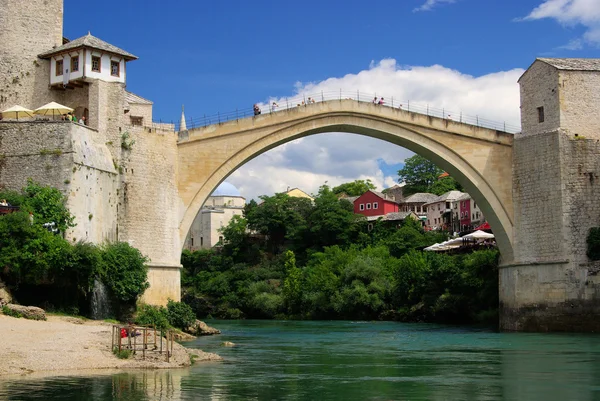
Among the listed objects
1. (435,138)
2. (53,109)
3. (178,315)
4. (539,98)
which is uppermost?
(539,98)

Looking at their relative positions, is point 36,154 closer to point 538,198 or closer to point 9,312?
point 9,312

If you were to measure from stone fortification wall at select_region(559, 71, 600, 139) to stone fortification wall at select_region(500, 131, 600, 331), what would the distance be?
0.65 meters

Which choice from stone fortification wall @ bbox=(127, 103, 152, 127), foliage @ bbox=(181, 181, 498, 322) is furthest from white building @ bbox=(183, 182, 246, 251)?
stone fortification wall @ bbox=(127, 103, 152, 127)

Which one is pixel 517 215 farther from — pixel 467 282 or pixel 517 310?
pixel 467 282

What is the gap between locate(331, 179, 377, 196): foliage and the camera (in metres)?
97.8

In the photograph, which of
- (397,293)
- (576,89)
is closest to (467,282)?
(397,293)

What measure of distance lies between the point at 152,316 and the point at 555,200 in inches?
658

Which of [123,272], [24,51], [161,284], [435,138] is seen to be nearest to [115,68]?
[24,51]

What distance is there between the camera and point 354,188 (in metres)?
97.9

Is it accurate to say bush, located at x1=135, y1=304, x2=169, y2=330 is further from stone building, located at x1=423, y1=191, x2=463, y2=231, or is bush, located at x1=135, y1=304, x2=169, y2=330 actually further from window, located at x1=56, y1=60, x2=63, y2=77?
stone building, located at x1=423, y1=191, x2=463, y2=231

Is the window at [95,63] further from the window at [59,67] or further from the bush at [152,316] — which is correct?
the bush at [152,316]

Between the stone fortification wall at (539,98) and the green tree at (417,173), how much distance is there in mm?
60853

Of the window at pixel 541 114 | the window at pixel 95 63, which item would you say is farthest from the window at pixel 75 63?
the window at pixel 541 114

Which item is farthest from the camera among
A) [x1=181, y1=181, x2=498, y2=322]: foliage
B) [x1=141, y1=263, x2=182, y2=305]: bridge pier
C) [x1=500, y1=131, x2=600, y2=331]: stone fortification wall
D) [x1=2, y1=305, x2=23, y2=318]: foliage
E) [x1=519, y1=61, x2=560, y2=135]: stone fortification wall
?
[x1=181, y1=181, x2=498, y2=322]: foliage
